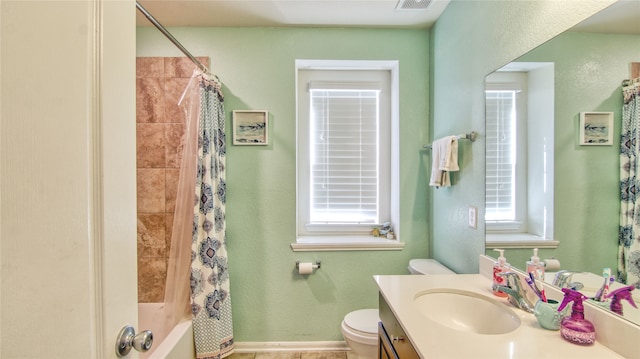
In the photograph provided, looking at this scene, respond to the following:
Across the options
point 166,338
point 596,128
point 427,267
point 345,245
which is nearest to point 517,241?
point 596,128

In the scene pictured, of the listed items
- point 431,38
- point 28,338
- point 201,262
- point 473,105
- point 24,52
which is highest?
point 431,38

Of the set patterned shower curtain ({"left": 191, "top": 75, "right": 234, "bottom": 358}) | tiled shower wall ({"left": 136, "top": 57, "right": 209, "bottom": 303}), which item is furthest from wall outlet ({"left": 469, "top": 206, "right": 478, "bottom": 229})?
tiled shower wall ({"left": 136, "top": 57, "right": 209, "bottom": 303})

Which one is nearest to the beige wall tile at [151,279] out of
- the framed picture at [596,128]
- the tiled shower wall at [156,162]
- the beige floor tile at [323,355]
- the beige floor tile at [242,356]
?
the tiled shower wall at [156,162]

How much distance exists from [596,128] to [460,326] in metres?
0.89

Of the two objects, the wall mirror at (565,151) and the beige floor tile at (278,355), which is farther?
the beige floor tile at (278,355)

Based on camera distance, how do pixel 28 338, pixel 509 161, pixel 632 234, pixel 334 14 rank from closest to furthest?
pixel 28 338, pixel 632 234, pixel 509 161, pixel 334 14

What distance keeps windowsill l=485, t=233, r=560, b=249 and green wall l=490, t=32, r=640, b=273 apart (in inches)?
1.4

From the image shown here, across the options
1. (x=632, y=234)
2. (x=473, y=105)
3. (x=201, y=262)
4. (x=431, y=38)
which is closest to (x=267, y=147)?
(x=201, y=262)

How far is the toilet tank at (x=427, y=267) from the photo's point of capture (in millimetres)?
1672

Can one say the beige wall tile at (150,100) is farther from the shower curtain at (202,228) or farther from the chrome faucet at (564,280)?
the chrome faucet at (564,280)

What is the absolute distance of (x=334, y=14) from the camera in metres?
1.80

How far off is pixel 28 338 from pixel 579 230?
1.45 m

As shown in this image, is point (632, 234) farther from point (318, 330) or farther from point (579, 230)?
point (318, 330)

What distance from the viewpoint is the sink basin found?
3.43 feet
